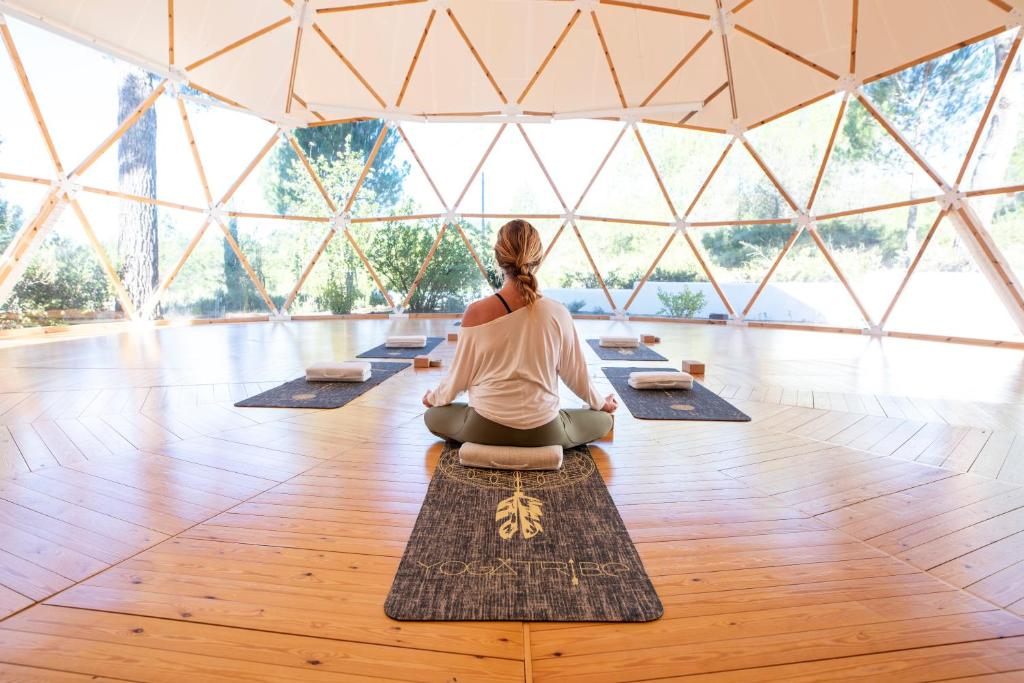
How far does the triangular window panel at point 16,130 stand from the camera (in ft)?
25.1

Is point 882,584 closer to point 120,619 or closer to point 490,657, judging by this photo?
point 490,657

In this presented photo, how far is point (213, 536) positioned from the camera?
1.98 metres

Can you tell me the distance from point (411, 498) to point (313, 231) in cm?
1126

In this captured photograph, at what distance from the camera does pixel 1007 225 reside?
7875 mm

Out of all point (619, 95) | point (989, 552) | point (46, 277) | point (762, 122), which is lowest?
point (989, 552)

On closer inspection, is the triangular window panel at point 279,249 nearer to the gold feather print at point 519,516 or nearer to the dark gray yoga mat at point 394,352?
the dark gray yoga mat at point 394,352

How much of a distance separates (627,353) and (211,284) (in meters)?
9.44

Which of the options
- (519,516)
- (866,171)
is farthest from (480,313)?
(866,171)

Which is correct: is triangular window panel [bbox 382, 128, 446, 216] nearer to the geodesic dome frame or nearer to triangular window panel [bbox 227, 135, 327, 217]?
the geodesic dome frame

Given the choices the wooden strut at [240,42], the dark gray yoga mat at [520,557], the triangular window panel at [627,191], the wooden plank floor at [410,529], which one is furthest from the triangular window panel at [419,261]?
the dark gray yoga mat at [520,557]

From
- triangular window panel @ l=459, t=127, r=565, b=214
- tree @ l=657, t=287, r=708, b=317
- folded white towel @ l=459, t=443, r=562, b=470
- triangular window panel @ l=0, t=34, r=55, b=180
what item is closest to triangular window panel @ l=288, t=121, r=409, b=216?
triangular window panel @ l=459, t=127, r=565, b=214

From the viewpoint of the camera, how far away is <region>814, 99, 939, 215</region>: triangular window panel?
9.13m

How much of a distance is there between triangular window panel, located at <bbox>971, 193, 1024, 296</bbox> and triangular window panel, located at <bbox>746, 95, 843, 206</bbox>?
305cm

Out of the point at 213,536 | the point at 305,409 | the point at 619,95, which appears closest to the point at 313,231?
the point at 619,95
